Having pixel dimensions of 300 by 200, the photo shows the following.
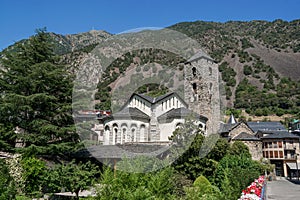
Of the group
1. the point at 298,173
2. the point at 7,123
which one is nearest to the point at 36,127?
the point at 7,123

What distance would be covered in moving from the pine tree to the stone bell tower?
14.2 meters

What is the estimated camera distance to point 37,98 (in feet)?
60.8

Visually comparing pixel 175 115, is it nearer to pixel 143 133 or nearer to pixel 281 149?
pixel 143 133

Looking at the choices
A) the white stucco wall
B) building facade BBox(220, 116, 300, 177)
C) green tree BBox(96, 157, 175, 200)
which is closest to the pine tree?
the white stucco wall

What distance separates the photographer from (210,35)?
409 ft

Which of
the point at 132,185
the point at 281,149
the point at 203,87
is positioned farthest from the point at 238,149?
the point at 132,185

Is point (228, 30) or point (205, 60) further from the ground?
point (228, 30)

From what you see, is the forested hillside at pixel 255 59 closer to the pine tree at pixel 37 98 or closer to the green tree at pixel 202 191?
the pine tree at pixel 37 98

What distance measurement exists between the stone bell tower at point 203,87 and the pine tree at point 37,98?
14.2 m

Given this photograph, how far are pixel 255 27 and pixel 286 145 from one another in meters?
134

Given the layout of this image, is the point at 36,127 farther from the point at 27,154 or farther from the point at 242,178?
the point at 242,178

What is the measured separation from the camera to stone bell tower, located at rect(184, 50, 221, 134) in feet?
94.5

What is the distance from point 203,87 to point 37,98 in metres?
17.8

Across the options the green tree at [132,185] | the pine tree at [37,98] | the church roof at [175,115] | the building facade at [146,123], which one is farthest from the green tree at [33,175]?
the church roof at [175,115]
